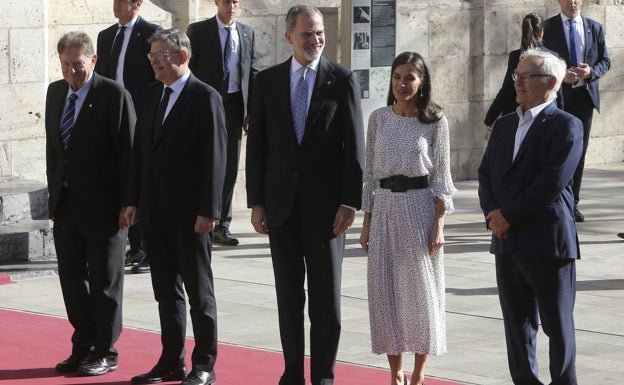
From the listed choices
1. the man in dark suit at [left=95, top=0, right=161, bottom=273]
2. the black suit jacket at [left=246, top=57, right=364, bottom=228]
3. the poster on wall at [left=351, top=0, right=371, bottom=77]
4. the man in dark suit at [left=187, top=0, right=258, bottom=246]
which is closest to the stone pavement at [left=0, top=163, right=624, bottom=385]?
the man in dark suit at [left=187, top=0, right=258, bottom=246]

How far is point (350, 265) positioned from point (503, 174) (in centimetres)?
453

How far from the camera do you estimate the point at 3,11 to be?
41.0 feet

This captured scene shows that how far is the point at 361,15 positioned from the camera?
14.8m

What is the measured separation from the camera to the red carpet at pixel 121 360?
309 inches

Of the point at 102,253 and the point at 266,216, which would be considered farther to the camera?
the point at 102,253

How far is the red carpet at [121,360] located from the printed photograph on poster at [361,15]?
6258 mm

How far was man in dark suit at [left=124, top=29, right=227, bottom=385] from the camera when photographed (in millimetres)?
7609

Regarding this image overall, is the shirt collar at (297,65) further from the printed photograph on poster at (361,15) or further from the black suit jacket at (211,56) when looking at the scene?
the printed photograph on poster at (361,15)

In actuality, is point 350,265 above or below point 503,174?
below

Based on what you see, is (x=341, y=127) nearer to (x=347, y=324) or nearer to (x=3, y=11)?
(x=347, y=324)

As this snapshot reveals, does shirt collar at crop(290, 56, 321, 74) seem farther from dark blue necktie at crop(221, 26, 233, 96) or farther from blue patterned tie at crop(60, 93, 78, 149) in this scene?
dark blue necktie at crop(221, 26, 233, 96)

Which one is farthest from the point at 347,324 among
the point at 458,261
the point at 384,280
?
the point at 458,261

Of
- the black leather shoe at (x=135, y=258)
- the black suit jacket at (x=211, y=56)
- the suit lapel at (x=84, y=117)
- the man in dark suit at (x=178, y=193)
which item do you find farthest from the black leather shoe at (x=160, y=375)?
the black suit jacket at (x=211, y=56)

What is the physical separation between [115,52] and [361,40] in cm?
429
